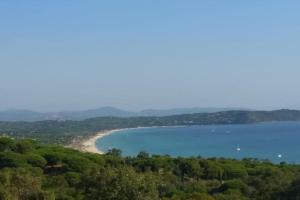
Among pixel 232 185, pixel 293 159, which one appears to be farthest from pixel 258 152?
pixel 232 185

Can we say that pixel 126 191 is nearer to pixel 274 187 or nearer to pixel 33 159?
pixel 274 187

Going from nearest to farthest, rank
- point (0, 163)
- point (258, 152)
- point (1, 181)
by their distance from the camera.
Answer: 1. point (1, 181)
2. point (0, 163)
3. point (258, 152)

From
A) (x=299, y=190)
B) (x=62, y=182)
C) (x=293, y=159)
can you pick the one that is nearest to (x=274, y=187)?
(x=299, y=190)

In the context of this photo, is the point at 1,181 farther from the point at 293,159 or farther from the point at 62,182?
the point at 293,159

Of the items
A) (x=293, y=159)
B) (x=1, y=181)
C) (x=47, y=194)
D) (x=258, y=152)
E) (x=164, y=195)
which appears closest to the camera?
(x=47, y=194)

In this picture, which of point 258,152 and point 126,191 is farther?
point 258,152

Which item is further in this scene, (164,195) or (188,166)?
(188,166)
